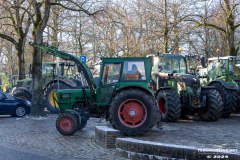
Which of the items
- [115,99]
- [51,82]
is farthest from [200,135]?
[51,82]

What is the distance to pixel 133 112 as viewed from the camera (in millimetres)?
12312

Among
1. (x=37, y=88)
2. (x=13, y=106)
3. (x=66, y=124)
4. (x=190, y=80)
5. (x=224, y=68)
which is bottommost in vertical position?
(x=66, y=124)

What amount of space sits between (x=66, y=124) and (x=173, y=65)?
7.79 metres

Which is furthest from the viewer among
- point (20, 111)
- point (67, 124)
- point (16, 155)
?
point (20, 111)

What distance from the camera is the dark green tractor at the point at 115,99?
12.2 meters

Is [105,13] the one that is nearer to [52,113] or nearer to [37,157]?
[52,113]

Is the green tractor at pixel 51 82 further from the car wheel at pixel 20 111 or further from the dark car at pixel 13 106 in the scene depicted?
the car wheel at pixel 20 111

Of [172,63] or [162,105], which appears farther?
[172,63]

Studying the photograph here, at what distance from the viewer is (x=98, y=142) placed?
11328 millimetres

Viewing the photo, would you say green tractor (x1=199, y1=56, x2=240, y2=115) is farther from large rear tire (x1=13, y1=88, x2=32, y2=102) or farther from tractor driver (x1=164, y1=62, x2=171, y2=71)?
large rear tire (x1=13, y1=88, x2=32, y2=102)

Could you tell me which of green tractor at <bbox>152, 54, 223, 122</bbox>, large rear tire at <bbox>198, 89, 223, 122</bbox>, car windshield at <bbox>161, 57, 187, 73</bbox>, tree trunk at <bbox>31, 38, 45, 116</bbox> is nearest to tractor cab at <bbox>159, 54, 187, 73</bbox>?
car windshield at <bbox>161, 57, 187, 73</bbox>

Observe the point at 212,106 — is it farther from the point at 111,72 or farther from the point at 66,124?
the point at 66,124

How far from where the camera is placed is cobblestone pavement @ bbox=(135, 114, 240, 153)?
1052 centimetres

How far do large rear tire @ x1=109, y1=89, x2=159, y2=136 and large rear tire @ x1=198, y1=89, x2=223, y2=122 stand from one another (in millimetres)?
4089
